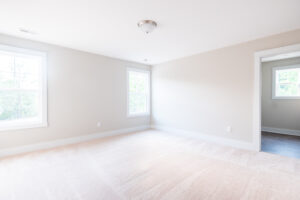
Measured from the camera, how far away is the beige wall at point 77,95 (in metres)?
3.21

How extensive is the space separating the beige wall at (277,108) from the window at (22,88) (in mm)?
6660

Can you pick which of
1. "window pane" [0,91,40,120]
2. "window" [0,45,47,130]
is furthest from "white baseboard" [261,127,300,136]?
"window pane" [0,91,40,120]

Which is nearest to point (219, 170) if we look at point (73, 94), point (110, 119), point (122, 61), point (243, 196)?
point (243, 196)

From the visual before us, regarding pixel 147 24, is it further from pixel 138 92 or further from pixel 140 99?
pixel 140 99

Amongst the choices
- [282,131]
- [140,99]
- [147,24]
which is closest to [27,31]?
[147,24]

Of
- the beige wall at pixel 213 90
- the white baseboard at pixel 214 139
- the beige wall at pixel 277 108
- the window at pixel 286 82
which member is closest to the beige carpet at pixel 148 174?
the white baseboard at pixel 214 139

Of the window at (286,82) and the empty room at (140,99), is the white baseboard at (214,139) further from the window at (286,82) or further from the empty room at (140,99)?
the window at (286,82)

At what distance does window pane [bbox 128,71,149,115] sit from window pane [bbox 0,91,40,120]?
8.50 ft

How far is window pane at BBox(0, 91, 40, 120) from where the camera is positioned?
9.70 feet

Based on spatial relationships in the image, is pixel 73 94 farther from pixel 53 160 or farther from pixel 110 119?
pixel 53 160

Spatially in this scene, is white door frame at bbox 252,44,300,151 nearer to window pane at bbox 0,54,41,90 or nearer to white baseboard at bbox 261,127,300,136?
white baseboard at bbox 261,127,300,136

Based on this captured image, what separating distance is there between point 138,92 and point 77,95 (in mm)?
2100

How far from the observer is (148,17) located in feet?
7.48

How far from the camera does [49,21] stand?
94.0 inches
